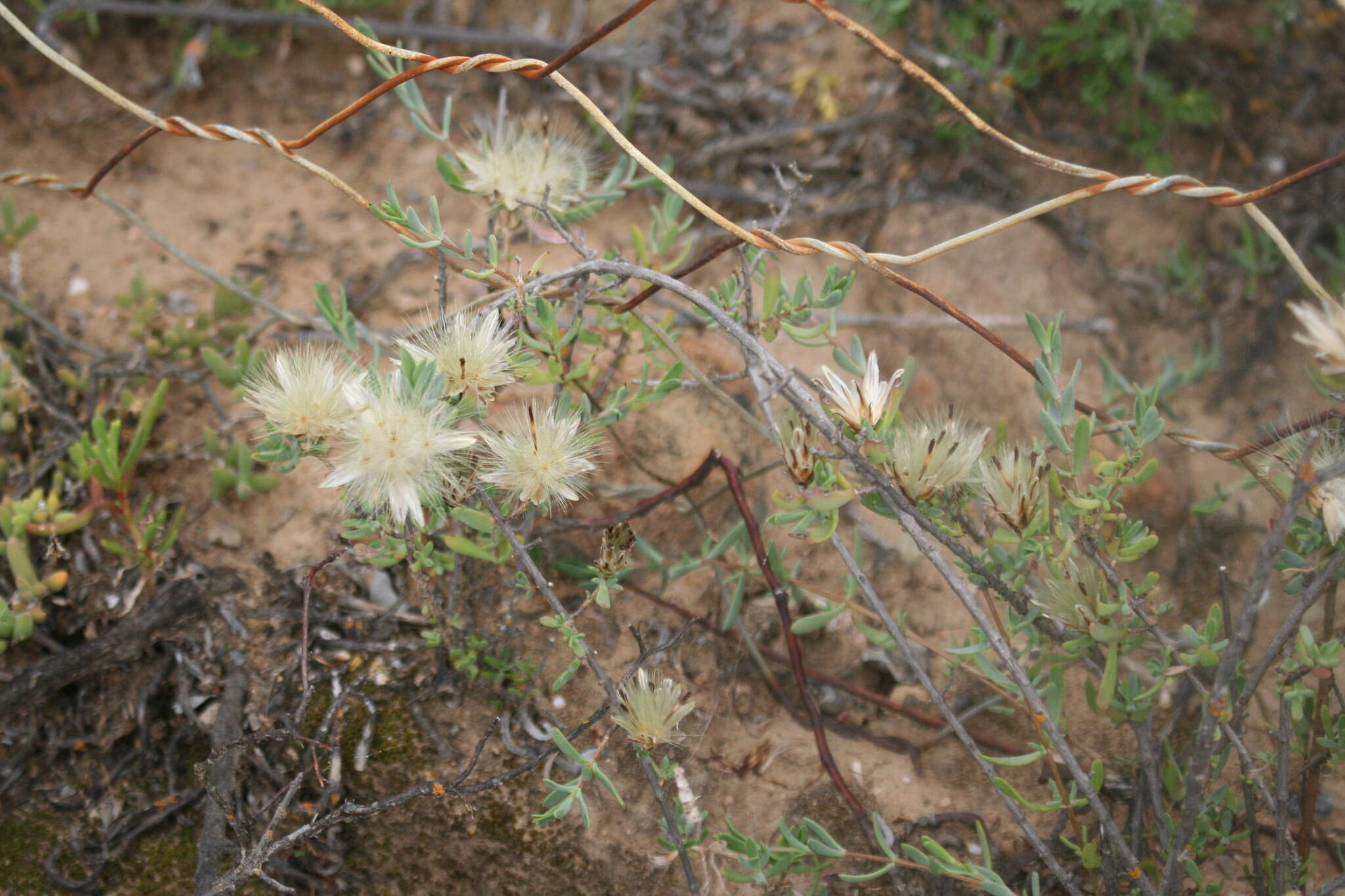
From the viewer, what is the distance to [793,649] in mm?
2047

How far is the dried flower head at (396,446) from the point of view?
1.37m

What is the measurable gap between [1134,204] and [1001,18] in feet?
2.51

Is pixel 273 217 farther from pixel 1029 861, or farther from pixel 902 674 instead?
pixel 1029 861

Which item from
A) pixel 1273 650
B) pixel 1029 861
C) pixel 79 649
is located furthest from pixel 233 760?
pixel 1273 650

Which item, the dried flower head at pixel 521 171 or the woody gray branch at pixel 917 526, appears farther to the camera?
the dried flower head at pixel 521 171

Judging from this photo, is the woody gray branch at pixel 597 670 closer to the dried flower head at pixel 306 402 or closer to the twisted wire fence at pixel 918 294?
the twisted wire fence at pixel 918 294

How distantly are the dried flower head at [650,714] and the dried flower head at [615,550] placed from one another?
0.61 ft

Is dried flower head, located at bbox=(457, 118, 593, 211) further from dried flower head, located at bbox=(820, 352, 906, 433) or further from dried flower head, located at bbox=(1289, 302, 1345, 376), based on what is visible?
dried flower head, located at bbox=(1289, 302, 1345, 376)

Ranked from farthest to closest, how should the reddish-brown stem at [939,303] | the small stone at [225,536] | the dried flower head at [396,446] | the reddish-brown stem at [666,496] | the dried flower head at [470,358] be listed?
the small stone at [225,536] < the reddish-brown stem at [666,496] < the reddish-brown stem at [939,303] < the dried flower head at [470,358] < the dried flower head at [396,446]

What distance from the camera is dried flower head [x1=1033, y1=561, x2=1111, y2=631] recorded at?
1.67 meters

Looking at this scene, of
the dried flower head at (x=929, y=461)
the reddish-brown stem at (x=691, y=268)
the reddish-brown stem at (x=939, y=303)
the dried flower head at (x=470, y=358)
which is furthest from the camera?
the reddish-brown stem at (x=691, y=268)

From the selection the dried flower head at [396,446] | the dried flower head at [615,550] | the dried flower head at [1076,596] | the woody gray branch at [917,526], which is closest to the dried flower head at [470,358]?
the dried flower head at [396,446]

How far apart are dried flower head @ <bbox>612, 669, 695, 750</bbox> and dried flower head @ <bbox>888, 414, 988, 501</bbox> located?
52 centimetres

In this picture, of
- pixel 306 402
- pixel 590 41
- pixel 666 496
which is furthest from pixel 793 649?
pixel 590 41
